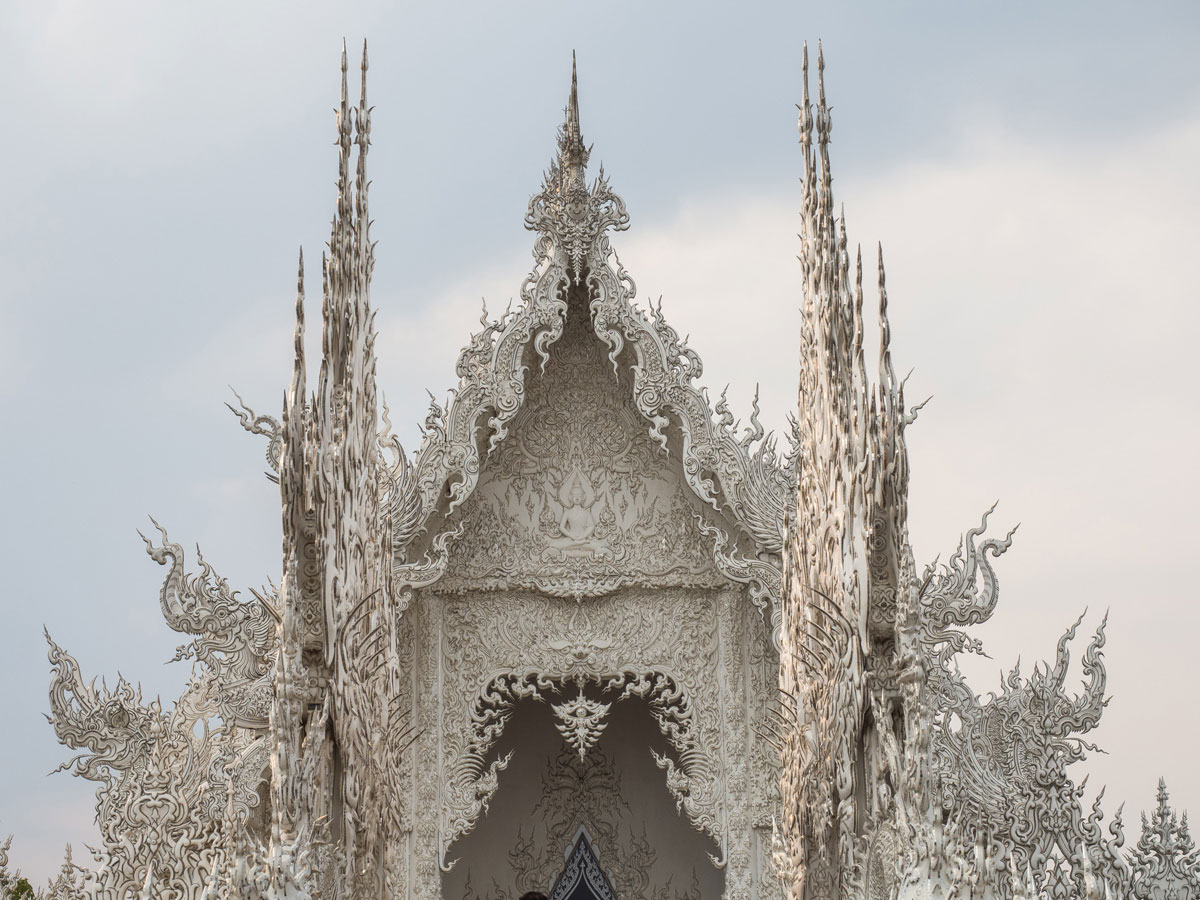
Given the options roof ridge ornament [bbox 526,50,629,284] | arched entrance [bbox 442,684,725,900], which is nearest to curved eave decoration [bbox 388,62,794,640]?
roof ridge ornament [bbox 526,50,629,284]

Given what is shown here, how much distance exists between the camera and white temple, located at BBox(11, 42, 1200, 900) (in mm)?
5672

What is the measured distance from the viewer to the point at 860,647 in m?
5.86

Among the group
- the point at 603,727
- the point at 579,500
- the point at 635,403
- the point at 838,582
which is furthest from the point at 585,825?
the point at 838,582

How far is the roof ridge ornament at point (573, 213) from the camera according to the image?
24.3ft

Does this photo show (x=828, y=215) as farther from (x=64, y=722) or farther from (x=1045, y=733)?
(x=64, y=722)

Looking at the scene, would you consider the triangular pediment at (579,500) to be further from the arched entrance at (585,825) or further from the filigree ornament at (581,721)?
the arched entrance at (585,825)

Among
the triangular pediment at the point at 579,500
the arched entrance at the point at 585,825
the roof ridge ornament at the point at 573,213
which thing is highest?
the roof ridge ornament at the point at 573,213

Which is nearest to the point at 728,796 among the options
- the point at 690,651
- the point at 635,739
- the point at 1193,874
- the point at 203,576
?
the point at 690,651

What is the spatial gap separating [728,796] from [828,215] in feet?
8.85

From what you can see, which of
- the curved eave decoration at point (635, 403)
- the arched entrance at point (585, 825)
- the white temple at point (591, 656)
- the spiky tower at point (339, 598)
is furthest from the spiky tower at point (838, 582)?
the arched entrance at point (585, 825)

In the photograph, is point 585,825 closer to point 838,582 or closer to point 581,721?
point 581,721

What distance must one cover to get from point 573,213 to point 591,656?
209 cm

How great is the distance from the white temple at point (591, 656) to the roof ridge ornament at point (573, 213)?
2cm

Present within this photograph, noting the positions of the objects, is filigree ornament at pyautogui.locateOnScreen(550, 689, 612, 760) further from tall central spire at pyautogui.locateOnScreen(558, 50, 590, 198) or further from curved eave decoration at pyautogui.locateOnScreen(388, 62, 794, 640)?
tall central spire at pyautogui.locateOnScreen(558, 50, 590, 198)
